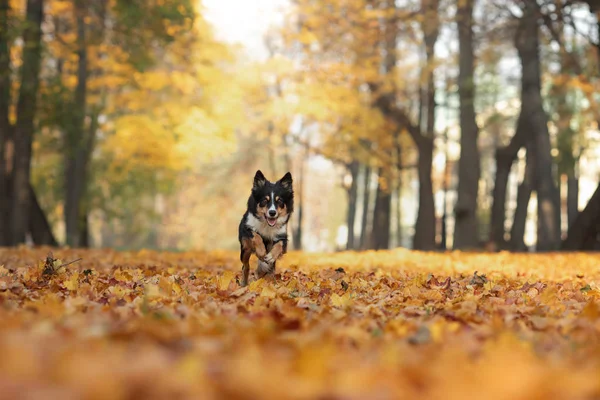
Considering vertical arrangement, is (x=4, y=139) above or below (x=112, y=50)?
below

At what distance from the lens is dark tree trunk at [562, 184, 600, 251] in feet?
53.4

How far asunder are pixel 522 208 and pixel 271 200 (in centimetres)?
1584

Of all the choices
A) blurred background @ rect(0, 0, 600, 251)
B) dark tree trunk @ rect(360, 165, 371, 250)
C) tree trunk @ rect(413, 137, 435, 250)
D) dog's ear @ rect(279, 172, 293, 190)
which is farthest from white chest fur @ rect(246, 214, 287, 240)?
dark tree trunk @ rect(360, 165, 371, 250)

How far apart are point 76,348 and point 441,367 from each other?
3.79ft

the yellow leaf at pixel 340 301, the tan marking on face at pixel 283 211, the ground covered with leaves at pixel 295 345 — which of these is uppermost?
the tan marking on face at pixel 283 211

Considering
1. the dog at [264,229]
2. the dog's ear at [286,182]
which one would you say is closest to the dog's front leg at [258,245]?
the dog at [264,229]

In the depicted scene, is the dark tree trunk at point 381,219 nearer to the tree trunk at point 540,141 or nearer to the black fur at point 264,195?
the tree trunk at point 540,141

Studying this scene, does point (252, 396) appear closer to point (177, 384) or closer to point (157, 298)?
point (177, 384)

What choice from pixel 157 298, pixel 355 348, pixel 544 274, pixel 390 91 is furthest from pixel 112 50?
pixel 355 348

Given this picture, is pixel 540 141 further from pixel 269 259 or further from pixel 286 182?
pixel 269 259

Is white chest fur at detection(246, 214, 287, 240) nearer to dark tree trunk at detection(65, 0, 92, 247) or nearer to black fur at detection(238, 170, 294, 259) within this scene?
black fur at detection(238, 170, 294, 259)

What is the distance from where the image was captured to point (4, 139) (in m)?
14.7

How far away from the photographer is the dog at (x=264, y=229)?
7.05 meters

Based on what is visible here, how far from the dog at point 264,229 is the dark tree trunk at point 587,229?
1146 cm
